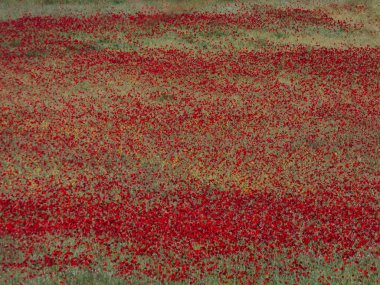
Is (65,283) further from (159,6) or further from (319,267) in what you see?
(159,6)

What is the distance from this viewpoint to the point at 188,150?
17.0 meters

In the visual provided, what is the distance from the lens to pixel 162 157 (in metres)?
16.4

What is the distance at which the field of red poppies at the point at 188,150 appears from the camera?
10.6m

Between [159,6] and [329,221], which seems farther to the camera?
[159,6]

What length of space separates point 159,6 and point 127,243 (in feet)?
83.7

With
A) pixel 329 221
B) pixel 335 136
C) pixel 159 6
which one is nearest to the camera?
pixel 329 221

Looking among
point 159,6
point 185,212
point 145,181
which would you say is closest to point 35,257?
point 185,212

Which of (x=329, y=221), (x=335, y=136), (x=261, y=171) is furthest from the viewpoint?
(x=335, y=136)

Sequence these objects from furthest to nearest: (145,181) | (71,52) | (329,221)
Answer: (71,52)
(145,181)
(329,221)

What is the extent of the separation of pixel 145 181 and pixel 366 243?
571cm

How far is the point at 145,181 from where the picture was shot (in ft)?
47.8

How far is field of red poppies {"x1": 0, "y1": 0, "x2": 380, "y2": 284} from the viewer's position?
10609 mm

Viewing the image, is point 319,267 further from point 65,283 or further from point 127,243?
point 65,283

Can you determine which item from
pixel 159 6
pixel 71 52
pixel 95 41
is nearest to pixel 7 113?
pixel 71 52
